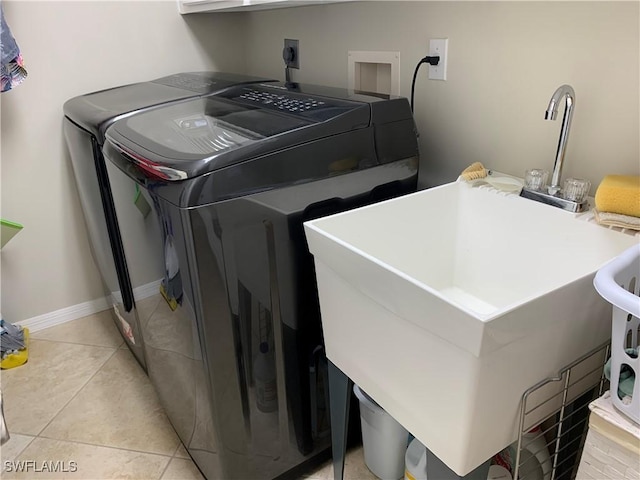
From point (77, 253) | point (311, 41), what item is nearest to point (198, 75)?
point (311, 41)

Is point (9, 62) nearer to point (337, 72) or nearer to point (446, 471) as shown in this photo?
point (337, 72)

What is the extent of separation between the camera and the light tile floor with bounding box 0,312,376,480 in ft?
4.42

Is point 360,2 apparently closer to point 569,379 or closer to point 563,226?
point 563,226

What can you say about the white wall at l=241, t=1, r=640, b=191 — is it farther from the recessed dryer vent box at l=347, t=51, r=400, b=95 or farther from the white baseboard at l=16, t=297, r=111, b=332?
the white baseboard at l=16, t=297, r=111, b=332

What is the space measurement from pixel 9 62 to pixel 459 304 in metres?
1.61

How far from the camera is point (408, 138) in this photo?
3.69ft

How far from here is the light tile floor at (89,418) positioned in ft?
4.42

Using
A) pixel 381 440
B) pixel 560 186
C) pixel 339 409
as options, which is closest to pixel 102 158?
pixel 339 409

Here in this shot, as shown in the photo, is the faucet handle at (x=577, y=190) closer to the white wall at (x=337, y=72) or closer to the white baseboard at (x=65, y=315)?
the white wall at (x=337, y=72)

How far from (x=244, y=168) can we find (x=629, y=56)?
2.40ft

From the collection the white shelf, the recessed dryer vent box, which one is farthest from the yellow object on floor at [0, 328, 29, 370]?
the recessed dryer vent box

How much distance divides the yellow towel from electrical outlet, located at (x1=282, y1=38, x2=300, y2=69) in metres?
1.19

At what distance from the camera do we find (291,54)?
5.73 feet

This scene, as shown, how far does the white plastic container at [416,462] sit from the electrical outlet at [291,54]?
131 centimetres
